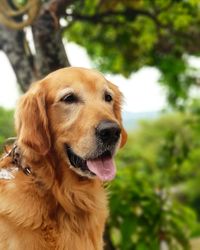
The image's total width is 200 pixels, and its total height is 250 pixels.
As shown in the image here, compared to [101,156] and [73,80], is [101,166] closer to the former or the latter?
[101,156]

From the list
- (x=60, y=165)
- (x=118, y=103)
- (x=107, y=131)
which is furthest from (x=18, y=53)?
(x=107, y=131)

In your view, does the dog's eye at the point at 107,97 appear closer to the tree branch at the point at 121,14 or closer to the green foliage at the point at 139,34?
the green foliage at the point at 139,34

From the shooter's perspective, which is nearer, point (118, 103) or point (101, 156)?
point (101, 156)

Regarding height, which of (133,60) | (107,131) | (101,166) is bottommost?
(133,60)

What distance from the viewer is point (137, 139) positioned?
210 ft

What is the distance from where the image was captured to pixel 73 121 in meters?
4.41

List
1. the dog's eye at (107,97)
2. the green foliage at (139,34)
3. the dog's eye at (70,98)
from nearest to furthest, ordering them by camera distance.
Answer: the dog's eye at (70,98)
the dog's eye at (107,97)
the green foliage at (139,34)

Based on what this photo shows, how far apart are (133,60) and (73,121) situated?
6.65 meters

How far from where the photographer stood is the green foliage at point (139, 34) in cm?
890

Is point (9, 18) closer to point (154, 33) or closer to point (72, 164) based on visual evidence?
point (72, 164)

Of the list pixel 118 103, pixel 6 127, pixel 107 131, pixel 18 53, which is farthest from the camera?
pixel 18 53

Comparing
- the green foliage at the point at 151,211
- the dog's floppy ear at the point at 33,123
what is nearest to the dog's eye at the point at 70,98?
the dog's floppy ear at the point at 33,123

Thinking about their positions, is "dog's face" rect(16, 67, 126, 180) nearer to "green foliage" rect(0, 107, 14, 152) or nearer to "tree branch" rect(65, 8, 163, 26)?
"green foliage" rect(0, 107, 14, 152)

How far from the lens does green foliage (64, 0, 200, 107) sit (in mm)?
8898
